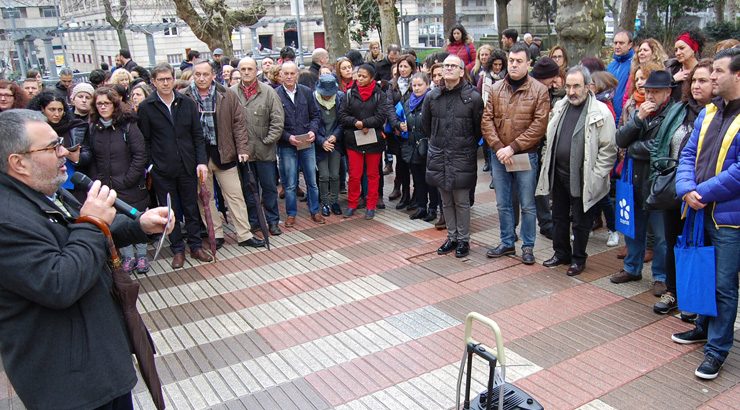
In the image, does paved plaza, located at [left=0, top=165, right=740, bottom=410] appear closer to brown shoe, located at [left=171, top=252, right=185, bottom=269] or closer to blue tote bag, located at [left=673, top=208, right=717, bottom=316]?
brown shoe, located at [left=171, top=252, right=185, bottom=269]

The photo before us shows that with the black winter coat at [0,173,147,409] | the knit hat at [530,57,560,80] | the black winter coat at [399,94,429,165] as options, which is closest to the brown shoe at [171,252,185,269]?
the black winter coat at [399,94,429,165]

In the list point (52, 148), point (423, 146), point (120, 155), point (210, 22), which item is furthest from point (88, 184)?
point (210, 22)

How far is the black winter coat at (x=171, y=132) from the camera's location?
22.0 ft

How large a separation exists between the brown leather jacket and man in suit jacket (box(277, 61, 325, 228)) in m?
2.67

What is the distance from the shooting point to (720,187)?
4.03 m

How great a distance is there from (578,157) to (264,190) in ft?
13.3

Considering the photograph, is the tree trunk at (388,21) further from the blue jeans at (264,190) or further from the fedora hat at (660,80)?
the fedora hat at (660,80)

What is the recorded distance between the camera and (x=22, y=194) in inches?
100

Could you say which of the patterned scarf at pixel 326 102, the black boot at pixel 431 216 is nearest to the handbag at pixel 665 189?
the black boot at pixel 431 216

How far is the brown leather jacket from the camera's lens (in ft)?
20.0

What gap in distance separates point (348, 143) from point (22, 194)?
586cm

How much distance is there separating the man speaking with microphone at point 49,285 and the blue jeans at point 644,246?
4.67 metres

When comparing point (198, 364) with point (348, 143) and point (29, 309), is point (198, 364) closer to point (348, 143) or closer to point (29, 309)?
point (29, 309)

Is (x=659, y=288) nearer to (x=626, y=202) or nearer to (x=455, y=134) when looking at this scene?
(x=626, y=202)
